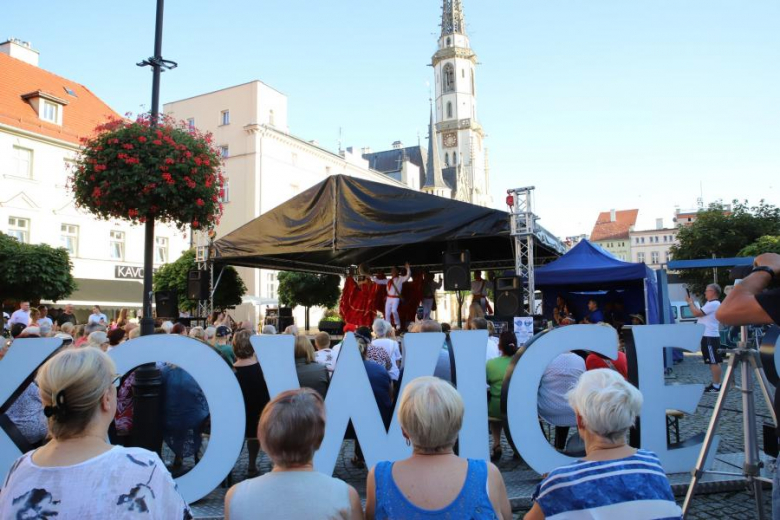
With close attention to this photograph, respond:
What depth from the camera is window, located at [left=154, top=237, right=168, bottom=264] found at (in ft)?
88.3

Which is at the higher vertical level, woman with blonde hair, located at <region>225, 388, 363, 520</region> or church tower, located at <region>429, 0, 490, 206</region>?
church tower, located at <region>429, 0, 490, 206</region>

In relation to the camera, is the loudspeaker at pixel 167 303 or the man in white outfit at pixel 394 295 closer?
the loudspeaker at pixel 167 303

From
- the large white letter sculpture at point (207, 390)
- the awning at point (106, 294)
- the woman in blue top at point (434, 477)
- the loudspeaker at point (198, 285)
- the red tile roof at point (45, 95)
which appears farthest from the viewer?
the awning at point (106, 294)

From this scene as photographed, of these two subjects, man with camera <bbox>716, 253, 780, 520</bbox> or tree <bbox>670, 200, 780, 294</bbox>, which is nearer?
man with camera <bbox>716, 253, 780, 520</bbox>

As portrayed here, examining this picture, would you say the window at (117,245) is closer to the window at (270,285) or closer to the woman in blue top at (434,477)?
the window at (270,285)

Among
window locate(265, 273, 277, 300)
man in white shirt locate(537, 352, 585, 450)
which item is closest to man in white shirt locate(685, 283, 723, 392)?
man in white shirt locate(537, 352, 585, 450)

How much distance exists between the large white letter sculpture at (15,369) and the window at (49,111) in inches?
927

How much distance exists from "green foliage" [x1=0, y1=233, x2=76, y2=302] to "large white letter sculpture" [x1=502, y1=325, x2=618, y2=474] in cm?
1700

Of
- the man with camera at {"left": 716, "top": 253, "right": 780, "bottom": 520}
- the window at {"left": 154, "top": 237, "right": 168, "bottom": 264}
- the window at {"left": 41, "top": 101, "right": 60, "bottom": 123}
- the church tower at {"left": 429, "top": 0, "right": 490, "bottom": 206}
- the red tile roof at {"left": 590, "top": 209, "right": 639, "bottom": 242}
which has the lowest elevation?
the man with camera at {"left": 716, "top": 253, "right": 780, "bottom": 520}

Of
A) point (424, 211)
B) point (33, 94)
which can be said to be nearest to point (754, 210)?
point (424, 211)

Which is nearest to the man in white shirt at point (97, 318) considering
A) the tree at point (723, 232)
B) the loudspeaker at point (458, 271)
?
the loudspeaker at point (458, 271)

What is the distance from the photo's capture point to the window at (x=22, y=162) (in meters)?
21.6

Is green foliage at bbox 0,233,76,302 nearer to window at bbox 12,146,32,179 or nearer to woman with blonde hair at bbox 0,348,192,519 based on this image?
window at bbox 12,146,32,179

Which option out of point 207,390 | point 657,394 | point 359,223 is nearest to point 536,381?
point 657,394
